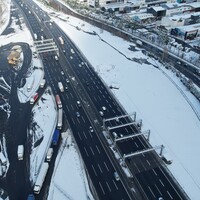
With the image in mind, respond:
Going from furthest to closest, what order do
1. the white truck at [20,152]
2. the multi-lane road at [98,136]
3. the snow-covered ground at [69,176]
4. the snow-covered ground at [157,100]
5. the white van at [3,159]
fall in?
the snow-covered ground at [157,100] < the white truck at [20,152] < the white van at [3,159] < the multi-lane road at [98,136] < the snow-covered ground at [69,176]

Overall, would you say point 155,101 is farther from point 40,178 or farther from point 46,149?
point 40,178

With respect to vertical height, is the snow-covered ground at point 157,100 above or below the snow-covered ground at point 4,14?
below

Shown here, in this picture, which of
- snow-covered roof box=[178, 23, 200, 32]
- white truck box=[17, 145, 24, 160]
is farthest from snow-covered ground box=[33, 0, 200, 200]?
white truck box=[17, 145, 24, 160]

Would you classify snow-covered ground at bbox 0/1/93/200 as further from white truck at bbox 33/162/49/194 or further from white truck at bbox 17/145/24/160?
white truck at bbox 17/145/24/160

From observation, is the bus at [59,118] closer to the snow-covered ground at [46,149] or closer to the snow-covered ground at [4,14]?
the snow-covered ground at [46,149]

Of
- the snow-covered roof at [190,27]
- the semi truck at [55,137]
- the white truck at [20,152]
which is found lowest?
the white truck at [20,152]

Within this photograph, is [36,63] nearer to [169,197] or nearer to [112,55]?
[112,55]

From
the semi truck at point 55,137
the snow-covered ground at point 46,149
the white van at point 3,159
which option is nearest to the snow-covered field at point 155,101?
the snow-covered ground at point 46,149
